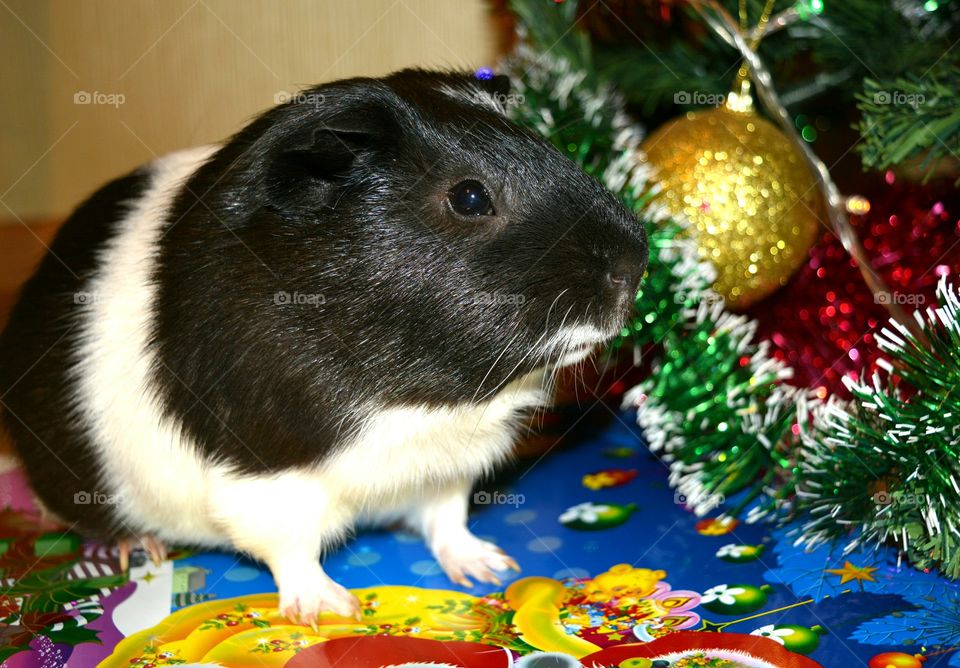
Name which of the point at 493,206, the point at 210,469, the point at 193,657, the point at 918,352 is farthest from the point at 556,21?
the point at 193,657

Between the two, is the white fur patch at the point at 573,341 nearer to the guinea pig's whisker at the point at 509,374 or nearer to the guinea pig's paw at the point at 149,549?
the guinea pig's whisker at the point at 509,374

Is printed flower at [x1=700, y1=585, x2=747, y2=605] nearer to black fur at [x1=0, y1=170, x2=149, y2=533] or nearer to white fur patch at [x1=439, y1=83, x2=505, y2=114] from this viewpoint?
white fur patch at [x1=439, y1=83, x2=505, y2=114]

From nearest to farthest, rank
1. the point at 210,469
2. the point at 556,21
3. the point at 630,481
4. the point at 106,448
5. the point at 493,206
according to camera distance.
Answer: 1. the point at 493,206
2. the point at 210,469
3. the point at 106,448
4. the point at 630,481
5. the point at 556,21

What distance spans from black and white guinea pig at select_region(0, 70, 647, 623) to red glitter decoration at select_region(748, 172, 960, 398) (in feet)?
3.47

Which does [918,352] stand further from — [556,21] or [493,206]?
[556,21]

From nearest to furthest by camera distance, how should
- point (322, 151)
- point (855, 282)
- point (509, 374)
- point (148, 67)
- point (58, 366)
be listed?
point (322, 151) < point (509, 374) < point (58, 366) < point (148, 67) < point (855, 282)

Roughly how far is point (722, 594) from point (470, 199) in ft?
3.19

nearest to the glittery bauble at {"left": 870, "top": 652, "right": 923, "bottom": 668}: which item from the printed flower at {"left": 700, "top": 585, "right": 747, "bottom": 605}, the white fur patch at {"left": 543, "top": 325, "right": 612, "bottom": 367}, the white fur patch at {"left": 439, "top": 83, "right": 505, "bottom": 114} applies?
the printed flower at {"left": 700, "top": 585, "right": 747, "bottom": 605}

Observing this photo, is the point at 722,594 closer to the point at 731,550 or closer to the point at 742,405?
the point at 731,550

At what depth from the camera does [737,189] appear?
232 centimetres

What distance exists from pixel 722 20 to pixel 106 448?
1.78m

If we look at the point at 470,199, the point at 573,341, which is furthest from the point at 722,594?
the point at 470,199

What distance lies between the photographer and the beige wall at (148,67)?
99.6 inches

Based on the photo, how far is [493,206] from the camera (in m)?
1.83
